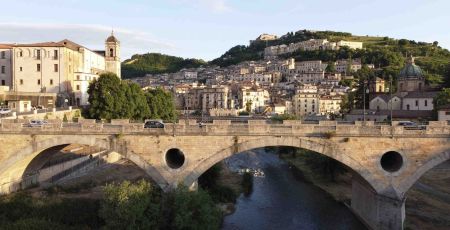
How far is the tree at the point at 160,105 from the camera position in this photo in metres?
71.8

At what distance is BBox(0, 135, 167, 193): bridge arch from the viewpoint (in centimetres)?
3173

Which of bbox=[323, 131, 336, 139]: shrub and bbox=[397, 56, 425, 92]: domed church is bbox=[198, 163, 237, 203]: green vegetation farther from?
bbox=[397, 56, 425, 92]: domed church

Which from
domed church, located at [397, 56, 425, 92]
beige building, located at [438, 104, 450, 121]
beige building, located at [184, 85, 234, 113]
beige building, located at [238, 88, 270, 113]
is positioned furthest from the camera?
beige building, located at [184, 85, 234, 113]

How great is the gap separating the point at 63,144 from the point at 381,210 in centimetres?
→ 2389

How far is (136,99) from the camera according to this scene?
209 ft

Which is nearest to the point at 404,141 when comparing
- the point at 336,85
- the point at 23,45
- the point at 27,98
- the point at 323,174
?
the point at 323,174

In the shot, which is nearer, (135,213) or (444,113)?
(135,213)

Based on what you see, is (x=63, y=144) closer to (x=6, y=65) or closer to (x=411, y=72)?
(x=6, y=65)

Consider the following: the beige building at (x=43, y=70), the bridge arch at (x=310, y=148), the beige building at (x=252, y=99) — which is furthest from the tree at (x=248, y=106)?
the bridge arch at (x=310, y=148)

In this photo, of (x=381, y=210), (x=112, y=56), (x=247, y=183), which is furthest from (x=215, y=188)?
(x=112, y=56)

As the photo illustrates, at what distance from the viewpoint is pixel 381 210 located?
102 feet

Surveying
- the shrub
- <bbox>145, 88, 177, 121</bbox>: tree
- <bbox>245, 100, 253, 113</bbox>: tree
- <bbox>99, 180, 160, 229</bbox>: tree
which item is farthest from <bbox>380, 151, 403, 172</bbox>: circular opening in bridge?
<bbox>245, 100, 253, 113</bbox>: tree

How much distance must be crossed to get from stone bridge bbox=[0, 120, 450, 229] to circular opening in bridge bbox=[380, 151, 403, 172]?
0.12m

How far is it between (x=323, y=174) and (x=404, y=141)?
23.9 metres
